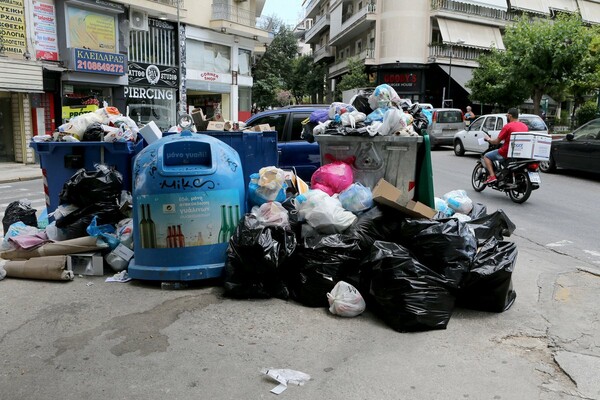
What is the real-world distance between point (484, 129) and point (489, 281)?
15.9 meters

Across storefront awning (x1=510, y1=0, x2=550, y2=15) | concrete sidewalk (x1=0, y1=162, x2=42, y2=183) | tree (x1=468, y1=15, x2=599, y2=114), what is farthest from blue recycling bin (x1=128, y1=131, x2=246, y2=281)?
storefront awning (x1=510, y1=0, x2=550, y2=15)

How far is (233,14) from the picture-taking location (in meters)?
30.8


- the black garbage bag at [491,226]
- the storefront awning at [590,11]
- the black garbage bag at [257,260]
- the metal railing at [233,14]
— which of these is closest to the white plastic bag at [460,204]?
the black garbage bag at [491,226]

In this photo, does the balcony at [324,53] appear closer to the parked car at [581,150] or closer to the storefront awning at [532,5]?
the storefront awning at [532,5]

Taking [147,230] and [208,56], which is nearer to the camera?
[147,230]

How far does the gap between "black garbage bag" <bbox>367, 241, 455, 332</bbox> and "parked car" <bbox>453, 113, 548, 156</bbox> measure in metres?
14.2

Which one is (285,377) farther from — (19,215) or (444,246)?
(19,215)

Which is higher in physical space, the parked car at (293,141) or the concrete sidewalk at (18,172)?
the parked car at (293,141)

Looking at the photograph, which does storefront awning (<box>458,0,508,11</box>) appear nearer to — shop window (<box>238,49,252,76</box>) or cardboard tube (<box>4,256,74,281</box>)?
shop window (<box>238,49,252,76</box>)

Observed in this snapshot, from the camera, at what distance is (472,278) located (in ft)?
13.6

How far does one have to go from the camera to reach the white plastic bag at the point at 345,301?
4.13 metres

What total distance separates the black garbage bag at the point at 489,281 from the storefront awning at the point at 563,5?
138 feet

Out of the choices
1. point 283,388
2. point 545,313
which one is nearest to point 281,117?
point 545,313

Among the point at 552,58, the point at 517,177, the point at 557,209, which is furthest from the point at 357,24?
the point at 557,209
